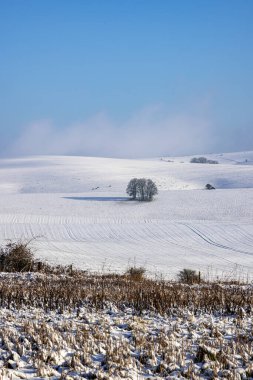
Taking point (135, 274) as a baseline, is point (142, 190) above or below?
above

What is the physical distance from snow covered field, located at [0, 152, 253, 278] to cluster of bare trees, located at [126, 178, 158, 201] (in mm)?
1852

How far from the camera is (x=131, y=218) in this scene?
6819 centimetres

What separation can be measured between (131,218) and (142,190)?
17.7 m

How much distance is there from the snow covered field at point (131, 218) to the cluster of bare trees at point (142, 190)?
1.85m

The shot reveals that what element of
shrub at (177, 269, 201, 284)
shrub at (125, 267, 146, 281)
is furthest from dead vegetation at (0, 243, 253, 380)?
shrub at (177, 269, 201, 284)

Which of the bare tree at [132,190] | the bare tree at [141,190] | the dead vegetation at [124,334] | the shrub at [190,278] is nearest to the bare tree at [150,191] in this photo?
the bare tree at [141,190]

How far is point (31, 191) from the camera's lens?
336 feet

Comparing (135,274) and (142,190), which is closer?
(135,274)

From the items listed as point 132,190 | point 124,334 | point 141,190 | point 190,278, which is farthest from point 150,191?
point 124,334

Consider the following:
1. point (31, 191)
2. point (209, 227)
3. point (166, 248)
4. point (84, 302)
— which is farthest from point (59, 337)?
point (31, 191)

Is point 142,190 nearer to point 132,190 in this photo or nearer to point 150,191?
point 150,191

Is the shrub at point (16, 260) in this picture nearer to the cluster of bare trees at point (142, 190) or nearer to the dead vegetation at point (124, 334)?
the dead vegetation at point (124, 334)

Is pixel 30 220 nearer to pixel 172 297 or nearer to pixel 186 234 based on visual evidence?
pixel 186 234

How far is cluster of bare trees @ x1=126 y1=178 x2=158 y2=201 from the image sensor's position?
279 feet
